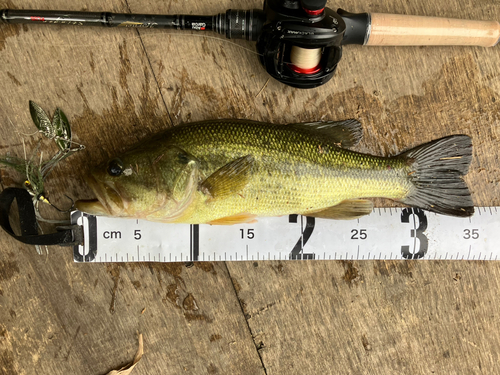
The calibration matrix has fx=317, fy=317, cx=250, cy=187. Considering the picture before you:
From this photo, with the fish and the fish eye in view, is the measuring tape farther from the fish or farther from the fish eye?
the fish eye

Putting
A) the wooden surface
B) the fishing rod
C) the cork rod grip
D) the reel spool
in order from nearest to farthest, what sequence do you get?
the reel spool → the fishing rod → the cork rod grip → the wooden surface

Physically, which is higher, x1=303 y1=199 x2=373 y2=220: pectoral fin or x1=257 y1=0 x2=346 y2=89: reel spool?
x1=257 y1=0 x2=346 y2=89: reel spool

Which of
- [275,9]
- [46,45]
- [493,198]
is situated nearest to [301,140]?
[275,9]

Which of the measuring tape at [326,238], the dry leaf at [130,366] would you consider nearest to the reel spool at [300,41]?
the measuring tape at [326,238]

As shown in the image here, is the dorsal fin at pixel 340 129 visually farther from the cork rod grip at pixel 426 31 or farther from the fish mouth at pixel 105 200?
the fish mouth at pixel 105 200

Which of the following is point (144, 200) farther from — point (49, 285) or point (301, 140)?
point (49, 285)

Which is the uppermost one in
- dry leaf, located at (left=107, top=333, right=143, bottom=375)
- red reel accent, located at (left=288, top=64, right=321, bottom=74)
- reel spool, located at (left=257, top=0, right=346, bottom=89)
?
reel spool, located at (left=257, top=0, right=346, bottom=89)

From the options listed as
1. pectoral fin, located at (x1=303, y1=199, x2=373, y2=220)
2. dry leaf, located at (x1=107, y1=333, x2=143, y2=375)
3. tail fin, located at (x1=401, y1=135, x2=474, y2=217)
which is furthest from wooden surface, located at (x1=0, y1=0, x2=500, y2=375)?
pectoral fin, located at (x1=303, y1=199, x2=373, y2=220)
